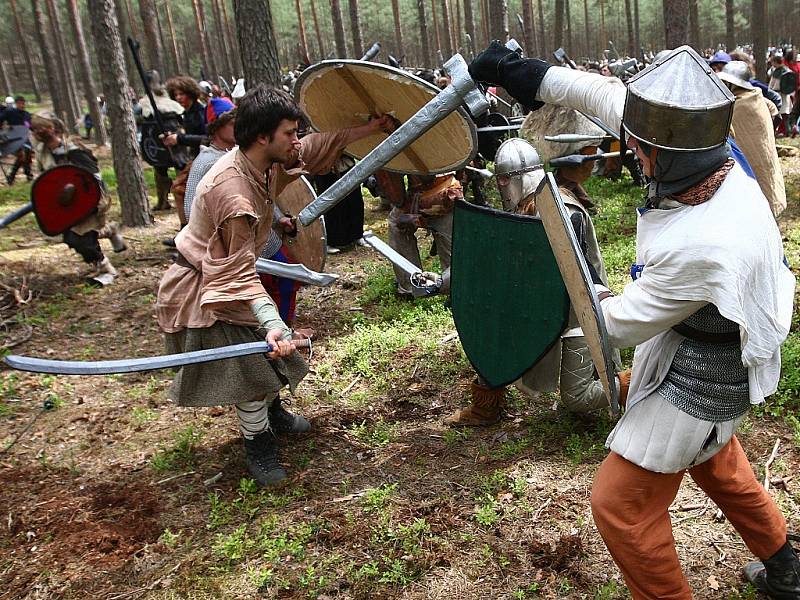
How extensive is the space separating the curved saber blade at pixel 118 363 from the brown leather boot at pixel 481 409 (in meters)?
1.30

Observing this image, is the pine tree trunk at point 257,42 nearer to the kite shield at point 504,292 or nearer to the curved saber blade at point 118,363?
the kite shield at point 504,292

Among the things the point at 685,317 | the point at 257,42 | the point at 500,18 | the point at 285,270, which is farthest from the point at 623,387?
the point at 500,18

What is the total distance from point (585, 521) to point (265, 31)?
17.2ft

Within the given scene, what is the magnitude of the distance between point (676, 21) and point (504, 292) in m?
6.28

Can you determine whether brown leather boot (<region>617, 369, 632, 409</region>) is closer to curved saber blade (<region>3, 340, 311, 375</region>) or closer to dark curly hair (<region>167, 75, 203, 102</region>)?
curved saber blade (<region>3, 340, 311, 375</region>)

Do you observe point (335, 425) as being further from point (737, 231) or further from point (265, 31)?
point (265, 31)

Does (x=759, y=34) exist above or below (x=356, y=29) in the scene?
below

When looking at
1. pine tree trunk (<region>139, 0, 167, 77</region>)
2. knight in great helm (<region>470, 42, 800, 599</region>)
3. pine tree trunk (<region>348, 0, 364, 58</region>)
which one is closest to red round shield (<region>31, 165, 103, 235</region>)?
knight in great helm (<region>470, 42, 800, 599</region>)

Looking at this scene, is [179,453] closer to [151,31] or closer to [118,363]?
[118,363]

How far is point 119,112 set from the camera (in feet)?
25.6

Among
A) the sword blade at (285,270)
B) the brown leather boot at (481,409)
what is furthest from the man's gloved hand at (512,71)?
the brown leather boot at (481,409)

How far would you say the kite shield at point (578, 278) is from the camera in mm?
1702

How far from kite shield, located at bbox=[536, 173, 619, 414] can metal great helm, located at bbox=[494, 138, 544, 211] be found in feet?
4.13

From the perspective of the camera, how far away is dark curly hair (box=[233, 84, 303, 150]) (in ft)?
8.70
